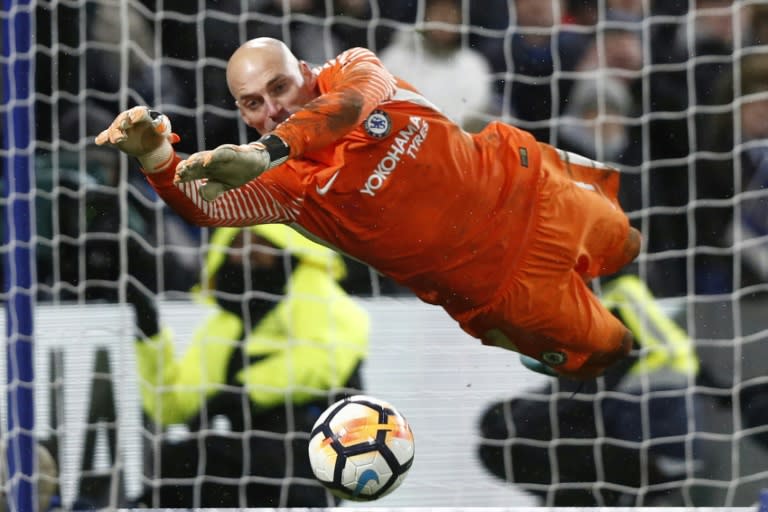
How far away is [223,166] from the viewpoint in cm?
237

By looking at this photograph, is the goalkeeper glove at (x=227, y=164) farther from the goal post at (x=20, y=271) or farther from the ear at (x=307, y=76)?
the goal post at (x=20, y=271)

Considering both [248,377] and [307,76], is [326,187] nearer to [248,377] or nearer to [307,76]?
[307,76]

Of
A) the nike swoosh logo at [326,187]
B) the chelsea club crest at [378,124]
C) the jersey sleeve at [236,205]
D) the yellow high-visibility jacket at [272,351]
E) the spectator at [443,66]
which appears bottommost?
the yellow high-visibility jacket at [272,351]

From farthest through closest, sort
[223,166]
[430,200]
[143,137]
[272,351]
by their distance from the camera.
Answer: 1. [272,351]
2. [430,200]
3. [143,137]
4. [223,166]

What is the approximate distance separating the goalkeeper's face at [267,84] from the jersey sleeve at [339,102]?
0.27ft

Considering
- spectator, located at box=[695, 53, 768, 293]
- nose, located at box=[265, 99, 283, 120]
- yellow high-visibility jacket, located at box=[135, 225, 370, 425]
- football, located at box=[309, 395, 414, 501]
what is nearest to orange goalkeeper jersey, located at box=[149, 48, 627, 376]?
nose, located at box=[265, 99, 283, 120]

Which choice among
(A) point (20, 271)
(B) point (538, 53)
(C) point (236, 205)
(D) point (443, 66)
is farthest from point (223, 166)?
(B) point (538, 53)

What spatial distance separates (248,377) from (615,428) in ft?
3.81

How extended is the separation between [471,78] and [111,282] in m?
1.29

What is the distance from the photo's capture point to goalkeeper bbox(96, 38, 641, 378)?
2939mm

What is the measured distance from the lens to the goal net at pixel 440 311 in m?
4.04

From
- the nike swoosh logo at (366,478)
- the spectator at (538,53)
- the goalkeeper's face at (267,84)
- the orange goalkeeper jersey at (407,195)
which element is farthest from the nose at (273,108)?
the spectator at (538,53)

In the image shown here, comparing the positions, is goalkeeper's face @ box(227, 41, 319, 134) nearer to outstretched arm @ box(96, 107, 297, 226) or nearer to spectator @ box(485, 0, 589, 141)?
outstretched arm @ box(96, 107, 297, 226)

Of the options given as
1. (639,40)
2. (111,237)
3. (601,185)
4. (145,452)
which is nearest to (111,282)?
(111,237)
